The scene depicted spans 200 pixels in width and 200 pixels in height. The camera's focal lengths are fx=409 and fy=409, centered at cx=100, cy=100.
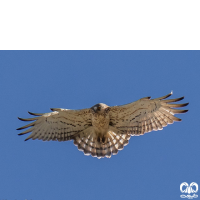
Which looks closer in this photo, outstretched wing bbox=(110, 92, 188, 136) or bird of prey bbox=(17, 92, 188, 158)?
outstretched wing bbox=(110, 92, 188, 136)

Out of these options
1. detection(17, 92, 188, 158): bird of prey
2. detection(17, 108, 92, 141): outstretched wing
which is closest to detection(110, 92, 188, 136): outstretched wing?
detection(17, 92, 188, 158): bird of prey

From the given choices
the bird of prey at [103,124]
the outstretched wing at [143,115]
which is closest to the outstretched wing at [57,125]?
the bird of prey at [103,124]

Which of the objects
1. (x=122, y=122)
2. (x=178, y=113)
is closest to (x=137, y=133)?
(x=122, y=122)

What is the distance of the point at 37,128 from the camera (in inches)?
487

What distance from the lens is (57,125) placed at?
40.9 ft

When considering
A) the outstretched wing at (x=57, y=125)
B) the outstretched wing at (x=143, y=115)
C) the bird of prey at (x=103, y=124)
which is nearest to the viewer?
the outstretched wing at (x=143, y=115)

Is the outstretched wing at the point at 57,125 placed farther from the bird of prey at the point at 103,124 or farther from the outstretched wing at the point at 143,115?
the outstretched wing at the point at 143,115

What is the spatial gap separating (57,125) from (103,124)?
58.0 inches

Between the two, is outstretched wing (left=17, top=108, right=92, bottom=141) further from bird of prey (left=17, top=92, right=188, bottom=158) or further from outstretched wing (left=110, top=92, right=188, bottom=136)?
outstretched wing (left=110, top=92, right=188, bottom=136)

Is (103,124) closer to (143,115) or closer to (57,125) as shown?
(143,115)

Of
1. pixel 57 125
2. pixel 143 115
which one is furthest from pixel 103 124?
pixel 57 125

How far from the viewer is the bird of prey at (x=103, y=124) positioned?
1166 centimetres

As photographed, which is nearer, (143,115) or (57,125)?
(143,115)

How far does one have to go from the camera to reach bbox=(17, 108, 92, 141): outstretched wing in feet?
40.1
